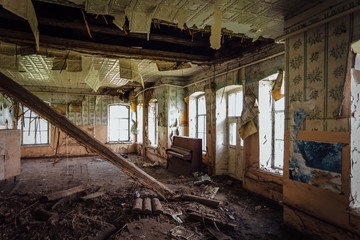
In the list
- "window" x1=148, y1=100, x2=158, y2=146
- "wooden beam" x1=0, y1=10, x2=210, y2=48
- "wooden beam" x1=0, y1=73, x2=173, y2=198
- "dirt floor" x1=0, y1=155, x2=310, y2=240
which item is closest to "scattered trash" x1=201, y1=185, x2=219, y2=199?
"dirt floor" x1=0, y1=155, x2=310, y2=240

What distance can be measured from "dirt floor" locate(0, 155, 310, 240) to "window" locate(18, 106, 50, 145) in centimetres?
492

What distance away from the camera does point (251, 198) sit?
453 centimetres

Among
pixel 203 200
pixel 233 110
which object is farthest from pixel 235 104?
pixel 203 200

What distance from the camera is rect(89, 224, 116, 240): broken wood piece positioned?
297cm

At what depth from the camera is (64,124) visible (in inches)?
150

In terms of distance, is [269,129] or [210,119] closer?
[269,129]

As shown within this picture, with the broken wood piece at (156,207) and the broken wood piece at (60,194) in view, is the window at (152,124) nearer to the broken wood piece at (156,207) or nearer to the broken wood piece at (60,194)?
the broken wood piece at (60,194)

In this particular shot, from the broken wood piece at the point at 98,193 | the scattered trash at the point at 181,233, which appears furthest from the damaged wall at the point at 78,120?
the scattered trash at the point at 181,233

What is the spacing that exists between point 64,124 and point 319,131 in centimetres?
421

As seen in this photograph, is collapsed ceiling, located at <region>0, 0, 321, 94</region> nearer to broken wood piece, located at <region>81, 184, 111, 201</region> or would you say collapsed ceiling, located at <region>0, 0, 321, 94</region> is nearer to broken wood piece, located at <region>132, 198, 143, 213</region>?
broken wood piece, located at <region>81, 184, 111, 201</region>

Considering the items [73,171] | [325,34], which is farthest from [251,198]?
[73,171]

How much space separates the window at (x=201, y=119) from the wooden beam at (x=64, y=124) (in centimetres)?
294

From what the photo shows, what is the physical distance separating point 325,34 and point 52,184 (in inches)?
280

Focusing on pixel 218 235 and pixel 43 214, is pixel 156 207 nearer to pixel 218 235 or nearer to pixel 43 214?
pixel 218 235
